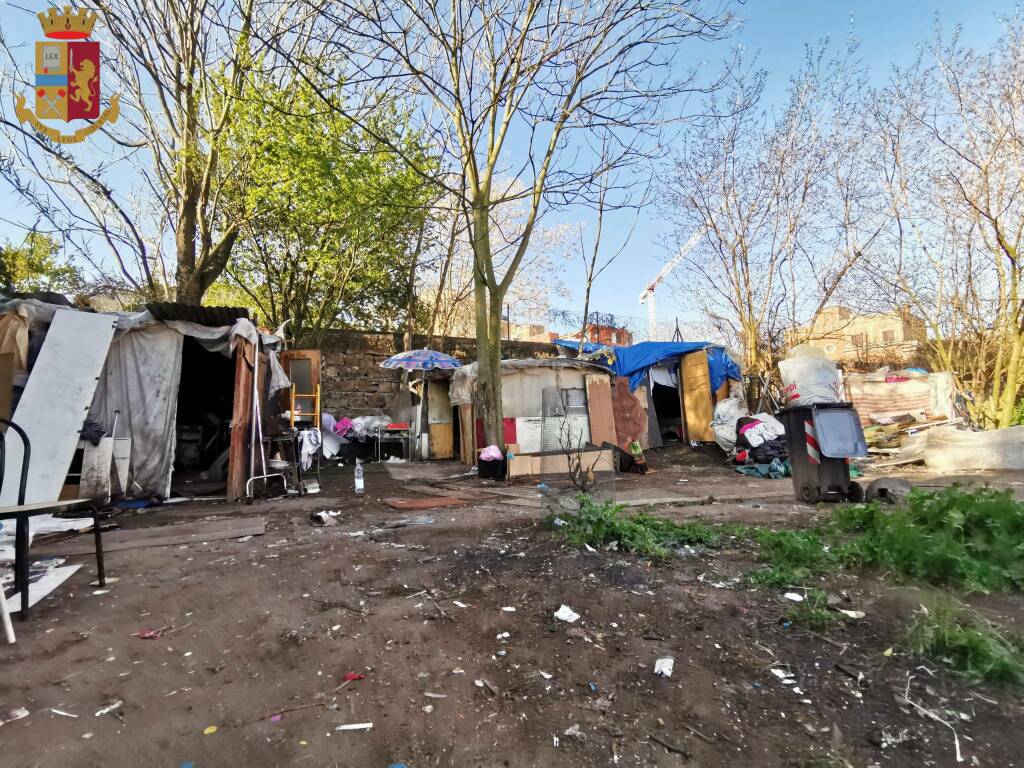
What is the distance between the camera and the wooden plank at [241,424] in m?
6.88

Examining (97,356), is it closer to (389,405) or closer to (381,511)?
(381,511)

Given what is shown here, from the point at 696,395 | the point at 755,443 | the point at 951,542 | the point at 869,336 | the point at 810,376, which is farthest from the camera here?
the point at 869,336

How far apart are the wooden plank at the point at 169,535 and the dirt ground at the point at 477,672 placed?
2.27ft

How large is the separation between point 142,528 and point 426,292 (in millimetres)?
14918

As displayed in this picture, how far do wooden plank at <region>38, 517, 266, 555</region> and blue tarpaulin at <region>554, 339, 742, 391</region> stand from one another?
9010 mm

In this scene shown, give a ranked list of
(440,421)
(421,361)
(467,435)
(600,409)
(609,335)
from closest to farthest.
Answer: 1. (600,409)
2. (467,435)
3. (421,361)
4. (440,421)
5. (609,335)

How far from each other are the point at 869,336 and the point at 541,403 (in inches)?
591

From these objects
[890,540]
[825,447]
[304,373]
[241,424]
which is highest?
[304,373]

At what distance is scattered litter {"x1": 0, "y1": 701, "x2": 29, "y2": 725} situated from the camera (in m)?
1.82

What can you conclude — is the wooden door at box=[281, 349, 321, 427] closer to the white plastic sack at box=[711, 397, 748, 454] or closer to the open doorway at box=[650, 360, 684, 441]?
the open doorway at box=[650, 360, 684, 441]

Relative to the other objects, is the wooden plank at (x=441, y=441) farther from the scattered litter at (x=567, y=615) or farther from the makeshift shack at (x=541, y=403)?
the scattered litter at (x=567, y=615)

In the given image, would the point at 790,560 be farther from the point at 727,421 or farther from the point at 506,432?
the point at 727,421

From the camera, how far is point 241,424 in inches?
276

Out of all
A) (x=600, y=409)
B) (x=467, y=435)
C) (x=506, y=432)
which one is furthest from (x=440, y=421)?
(x=600, y=409)
